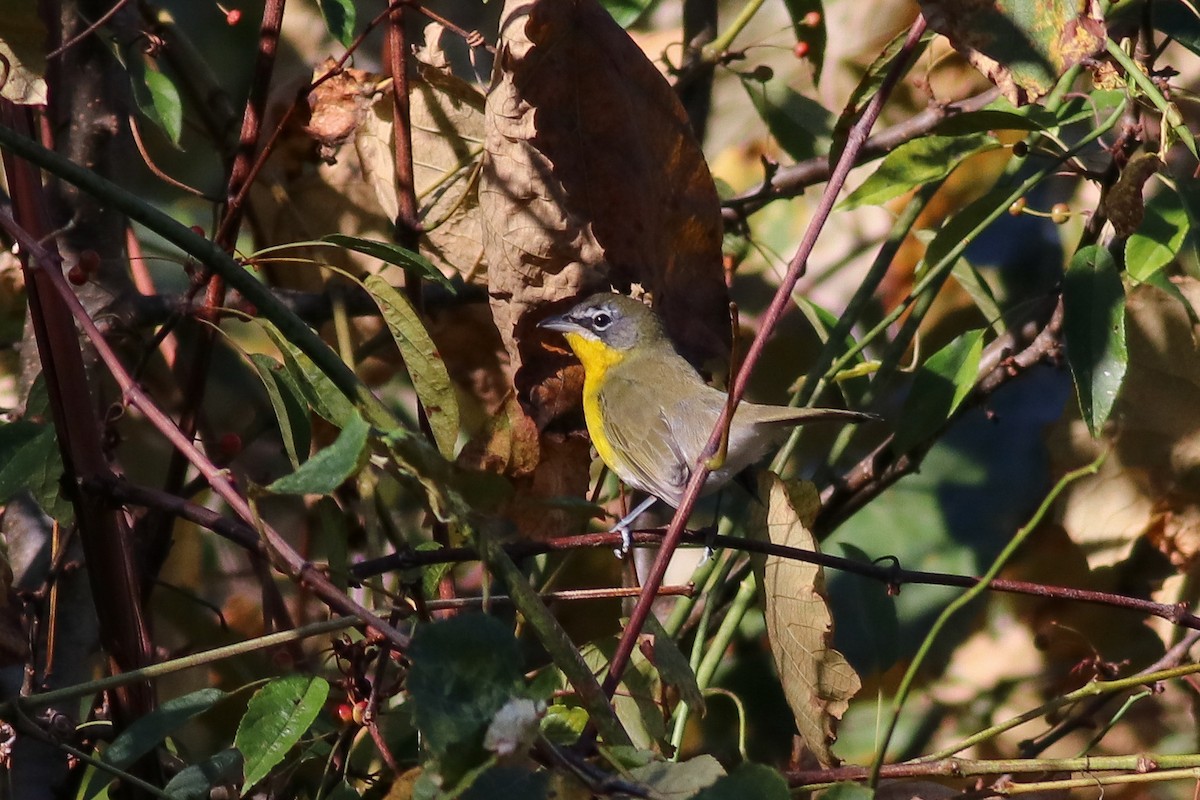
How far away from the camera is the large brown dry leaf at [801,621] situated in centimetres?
115

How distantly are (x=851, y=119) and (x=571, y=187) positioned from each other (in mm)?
358

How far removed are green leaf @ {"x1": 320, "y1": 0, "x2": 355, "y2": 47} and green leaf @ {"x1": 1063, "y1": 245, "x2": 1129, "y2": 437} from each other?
91 centimetres

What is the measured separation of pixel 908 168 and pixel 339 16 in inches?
28.3

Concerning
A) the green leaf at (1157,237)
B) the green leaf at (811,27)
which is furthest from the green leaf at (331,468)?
the green leaf at (811,27)

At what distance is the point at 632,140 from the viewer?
1473 millimetres

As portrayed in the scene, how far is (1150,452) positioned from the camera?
186 centimetres

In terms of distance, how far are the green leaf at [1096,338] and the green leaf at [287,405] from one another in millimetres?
854

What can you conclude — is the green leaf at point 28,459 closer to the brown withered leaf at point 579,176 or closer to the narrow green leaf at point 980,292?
the brown withered leaf at point 579,176

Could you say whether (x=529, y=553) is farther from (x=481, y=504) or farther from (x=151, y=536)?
(x=151, y=536)

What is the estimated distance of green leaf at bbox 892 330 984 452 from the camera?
1549 mm

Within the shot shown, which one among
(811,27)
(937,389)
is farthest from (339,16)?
(937,389)

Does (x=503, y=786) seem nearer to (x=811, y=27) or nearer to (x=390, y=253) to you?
(x=390, y=253)

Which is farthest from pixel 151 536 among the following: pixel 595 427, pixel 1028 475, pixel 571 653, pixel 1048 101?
pixel 1028 475

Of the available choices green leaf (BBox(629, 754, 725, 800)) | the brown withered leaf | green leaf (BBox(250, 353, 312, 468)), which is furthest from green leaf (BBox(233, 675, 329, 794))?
the brown withered leaf
